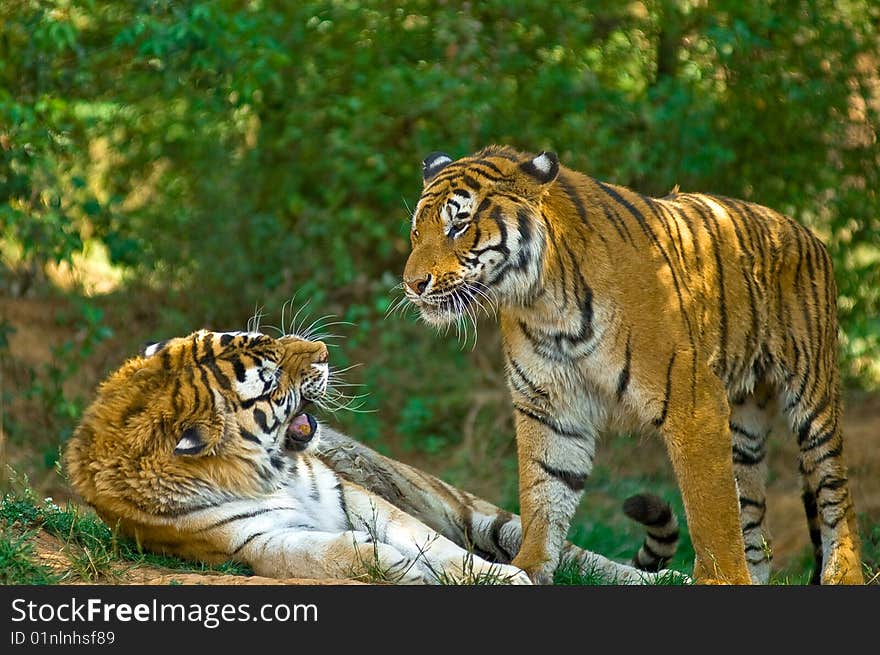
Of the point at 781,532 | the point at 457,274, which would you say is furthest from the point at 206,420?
the point at 781,532

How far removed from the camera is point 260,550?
4.38 m

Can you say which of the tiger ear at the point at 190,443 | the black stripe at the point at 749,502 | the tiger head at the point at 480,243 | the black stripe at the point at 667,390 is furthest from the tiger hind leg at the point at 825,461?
the tiger ear at the point at 190,443

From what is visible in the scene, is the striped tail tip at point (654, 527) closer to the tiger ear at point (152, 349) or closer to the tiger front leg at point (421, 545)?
the tiger front leg at point (421, 545)

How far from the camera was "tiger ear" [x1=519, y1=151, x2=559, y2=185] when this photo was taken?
462 cm

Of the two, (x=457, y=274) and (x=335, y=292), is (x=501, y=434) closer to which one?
(x=335, y=292)

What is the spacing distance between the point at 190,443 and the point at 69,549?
21.8 inches

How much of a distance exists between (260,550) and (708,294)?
1.93 m

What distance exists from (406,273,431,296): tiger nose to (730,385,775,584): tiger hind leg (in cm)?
167

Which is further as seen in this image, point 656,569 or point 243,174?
point 243,174

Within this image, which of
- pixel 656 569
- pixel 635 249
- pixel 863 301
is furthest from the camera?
pixel 863 301

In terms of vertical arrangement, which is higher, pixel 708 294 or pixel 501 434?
pixel 708 294

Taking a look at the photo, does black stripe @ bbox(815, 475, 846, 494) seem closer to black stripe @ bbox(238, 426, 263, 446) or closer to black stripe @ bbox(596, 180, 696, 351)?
black stripe @ bbox(596, 180, 696, 351)

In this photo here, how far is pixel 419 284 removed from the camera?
454 cm

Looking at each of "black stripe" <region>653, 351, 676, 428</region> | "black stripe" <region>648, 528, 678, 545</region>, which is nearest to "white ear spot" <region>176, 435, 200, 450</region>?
"black stripe" <region>653, 351, 676, 428</region>
